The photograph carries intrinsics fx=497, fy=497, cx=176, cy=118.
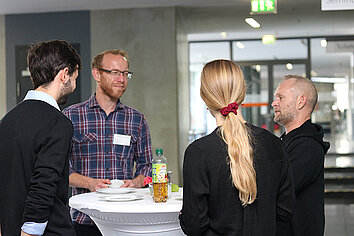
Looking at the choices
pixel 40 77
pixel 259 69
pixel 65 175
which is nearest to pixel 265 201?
pixel 65 175

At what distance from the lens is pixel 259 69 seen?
9289 millimetres

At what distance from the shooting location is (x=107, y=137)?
341 centimetres

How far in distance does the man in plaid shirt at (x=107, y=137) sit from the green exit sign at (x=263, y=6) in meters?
3.73

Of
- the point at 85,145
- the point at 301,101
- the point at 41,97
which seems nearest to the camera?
the point at 41,97

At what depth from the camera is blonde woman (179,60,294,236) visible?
2.08 m

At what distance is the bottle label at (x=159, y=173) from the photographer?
2.66m

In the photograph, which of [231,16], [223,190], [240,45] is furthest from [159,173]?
[240,45]

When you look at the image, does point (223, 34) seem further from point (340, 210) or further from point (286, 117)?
point (286, 117)

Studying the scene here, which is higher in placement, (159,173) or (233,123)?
(233,123)

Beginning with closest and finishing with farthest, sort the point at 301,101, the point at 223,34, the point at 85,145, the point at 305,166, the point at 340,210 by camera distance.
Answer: the point at 305,166
the point at 301,101
the point at 85,145
the point at 340,210
the point at 223,34

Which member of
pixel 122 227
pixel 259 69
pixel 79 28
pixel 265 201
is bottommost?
pixel 122 227

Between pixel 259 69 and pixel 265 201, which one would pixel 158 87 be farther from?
pixel 265 201

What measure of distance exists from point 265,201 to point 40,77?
1184mm

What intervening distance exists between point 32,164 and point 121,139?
1243 mm
